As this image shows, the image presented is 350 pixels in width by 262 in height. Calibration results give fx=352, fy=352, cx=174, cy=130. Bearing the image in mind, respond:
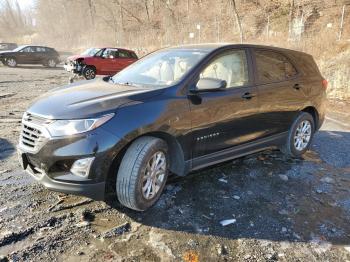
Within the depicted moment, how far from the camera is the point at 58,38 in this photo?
6116 cm

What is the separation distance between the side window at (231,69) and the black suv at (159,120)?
0.01m

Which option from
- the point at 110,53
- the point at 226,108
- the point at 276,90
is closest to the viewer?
the point at 226,108

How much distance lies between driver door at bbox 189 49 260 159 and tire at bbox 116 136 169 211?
23.4 inches

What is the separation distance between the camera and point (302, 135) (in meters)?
5.87

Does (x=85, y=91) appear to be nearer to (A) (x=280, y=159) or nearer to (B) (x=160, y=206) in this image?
(B) (x=160, y=206)

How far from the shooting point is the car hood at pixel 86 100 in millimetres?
3398

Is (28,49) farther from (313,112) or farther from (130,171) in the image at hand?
(130,171)

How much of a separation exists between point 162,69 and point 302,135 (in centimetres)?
281

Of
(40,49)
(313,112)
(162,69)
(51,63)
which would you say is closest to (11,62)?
(40,49)

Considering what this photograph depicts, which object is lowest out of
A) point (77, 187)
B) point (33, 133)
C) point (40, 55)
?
point (77, 187)

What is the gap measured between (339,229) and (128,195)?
227 centimetres

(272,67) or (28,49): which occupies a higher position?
(28,49)

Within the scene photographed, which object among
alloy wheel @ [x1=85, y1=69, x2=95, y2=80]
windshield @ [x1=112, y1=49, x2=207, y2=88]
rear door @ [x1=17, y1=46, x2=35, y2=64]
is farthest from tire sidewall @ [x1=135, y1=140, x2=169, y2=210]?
rear door @ [x1=17, y1=46, x2=35, y2=64]

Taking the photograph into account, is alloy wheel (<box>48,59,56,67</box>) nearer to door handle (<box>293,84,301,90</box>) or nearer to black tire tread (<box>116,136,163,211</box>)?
door handle (<box>293,84,301,90</box>)
